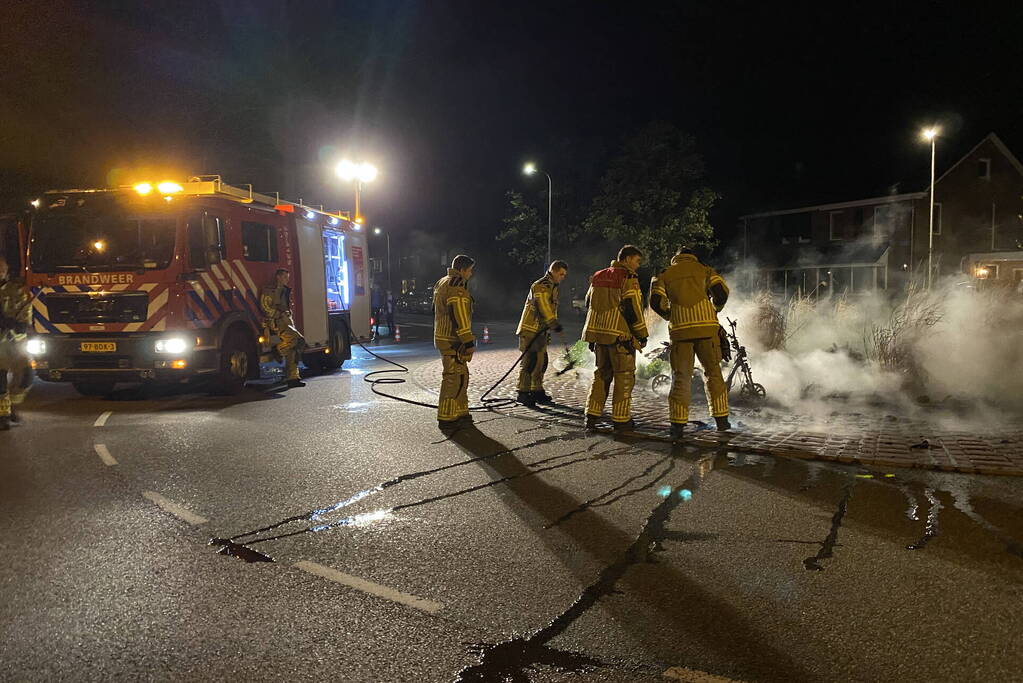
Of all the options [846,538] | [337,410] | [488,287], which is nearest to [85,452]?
[337,410]

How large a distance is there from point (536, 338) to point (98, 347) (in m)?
5.89

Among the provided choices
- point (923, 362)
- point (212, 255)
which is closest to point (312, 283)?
point (212, 255)

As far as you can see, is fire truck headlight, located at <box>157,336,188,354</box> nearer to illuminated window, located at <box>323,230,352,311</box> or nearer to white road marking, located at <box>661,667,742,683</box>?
illuminated window, located at <box>323,230,352,311</box>

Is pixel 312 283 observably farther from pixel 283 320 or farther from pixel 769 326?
pixel 769 326

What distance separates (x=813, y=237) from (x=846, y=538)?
35000 millimetres

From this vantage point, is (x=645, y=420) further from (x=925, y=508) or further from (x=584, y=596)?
(x=584, y=596)

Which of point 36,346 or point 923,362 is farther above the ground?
point 36,346

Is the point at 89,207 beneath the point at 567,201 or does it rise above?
beneath

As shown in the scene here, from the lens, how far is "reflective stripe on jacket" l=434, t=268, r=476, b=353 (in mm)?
7883

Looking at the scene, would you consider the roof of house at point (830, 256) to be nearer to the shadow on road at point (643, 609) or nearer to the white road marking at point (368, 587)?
the shadow on road at point (643, 609)

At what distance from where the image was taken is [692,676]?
288 cm

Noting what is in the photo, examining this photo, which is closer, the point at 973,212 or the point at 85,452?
the point at 85,452

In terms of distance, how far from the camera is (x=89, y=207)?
10.3 meters

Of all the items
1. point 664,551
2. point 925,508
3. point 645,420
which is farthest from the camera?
point 645,420
